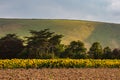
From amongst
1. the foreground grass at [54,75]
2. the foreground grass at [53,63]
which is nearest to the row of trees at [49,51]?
the foreground grass at [53,63]

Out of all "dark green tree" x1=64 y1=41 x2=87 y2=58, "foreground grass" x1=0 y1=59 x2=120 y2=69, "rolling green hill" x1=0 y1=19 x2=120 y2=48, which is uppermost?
"rolling green hill" x1=0 y1=19 x2=120 y2=48

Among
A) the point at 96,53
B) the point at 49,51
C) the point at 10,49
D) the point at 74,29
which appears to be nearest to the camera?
the point at 10,49

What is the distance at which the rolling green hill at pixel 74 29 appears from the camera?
484 feet

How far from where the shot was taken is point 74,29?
157 meters

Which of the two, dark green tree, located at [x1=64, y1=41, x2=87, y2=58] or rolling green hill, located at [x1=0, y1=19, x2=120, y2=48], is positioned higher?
rolling green hill, located at [x1=0, y1=19, x2=120, y2=48]

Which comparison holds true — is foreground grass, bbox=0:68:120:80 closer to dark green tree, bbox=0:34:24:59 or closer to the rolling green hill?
dark green tree, bbox=0:34:24:59

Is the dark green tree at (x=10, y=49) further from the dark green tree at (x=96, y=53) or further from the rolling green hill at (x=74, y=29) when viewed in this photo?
the rolling green hill at (x=74, y=29)

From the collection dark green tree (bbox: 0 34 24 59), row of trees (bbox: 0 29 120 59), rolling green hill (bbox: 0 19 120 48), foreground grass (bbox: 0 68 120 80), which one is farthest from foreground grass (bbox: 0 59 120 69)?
rolling green hill (bbox: 0 19 120 48)

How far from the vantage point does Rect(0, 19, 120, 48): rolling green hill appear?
Result: 5812 inches

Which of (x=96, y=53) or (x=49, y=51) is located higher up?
(x=49, y=51)

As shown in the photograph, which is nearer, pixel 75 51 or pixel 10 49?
pixel 10 49

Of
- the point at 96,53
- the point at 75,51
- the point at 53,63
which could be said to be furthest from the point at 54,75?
the point at 75,51

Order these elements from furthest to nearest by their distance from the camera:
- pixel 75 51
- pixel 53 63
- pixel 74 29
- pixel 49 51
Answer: pixel 74 29 → pixel 49 51 → pixel 75 51 → pixel 53 63

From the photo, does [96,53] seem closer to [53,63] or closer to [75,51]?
[75,51]
